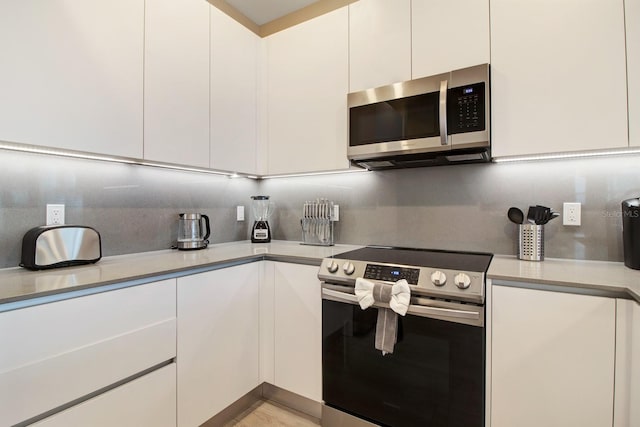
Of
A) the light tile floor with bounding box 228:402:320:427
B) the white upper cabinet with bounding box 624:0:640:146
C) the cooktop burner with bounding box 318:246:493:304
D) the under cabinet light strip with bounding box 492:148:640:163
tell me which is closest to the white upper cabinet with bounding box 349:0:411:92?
the under cabinet light strip with bounding box 492:148:640:163

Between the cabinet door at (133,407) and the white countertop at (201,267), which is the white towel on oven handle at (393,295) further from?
the cabinet door at (133,407)

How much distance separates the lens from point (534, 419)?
3.85 feet

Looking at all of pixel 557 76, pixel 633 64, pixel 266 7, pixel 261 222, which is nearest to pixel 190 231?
pixel 261 222

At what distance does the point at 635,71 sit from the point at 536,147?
44 centimetres

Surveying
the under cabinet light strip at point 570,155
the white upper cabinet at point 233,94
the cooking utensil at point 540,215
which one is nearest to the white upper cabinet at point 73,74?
the white upper cabinet at point 233,94

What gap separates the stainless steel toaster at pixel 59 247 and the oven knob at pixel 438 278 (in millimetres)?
1593

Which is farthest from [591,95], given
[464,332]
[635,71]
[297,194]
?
[297,194]

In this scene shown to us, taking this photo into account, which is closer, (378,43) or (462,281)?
(462,281)

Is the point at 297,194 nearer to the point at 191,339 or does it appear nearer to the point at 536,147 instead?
the point at 191,339

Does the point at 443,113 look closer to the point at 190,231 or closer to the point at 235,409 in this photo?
the point at 190,231

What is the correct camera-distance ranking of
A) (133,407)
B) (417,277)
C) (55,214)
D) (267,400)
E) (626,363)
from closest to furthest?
(626,363)
(133,407)
(417,277)
(55,214)
(267,400)

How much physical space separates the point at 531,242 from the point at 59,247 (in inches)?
88.3

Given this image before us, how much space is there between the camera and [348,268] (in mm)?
1520

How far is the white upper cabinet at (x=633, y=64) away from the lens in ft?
4.15
